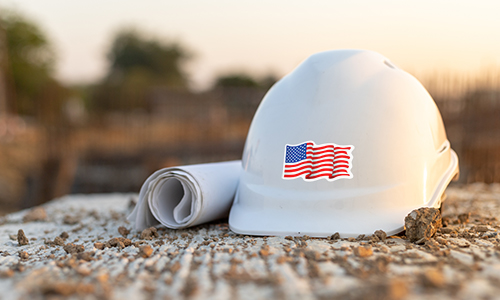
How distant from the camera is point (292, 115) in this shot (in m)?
3.44

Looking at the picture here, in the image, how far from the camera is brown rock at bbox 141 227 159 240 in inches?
130

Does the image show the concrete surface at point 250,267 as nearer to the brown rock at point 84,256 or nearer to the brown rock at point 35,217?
the brown rock at point 84,256

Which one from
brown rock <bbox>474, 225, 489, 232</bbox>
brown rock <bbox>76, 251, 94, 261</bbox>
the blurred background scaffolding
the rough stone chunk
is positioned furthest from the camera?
the blurred background scaffolding

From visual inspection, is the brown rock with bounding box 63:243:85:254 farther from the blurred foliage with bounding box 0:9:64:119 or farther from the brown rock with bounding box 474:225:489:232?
the blurred foliage with bounding box 0:9:64:119

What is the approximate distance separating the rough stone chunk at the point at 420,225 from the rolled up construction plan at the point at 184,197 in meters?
1.55

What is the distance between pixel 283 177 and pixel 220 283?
139 cm

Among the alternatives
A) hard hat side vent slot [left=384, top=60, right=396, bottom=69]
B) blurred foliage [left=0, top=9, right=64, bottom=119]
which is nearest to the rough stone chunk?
hard hat side vent slot [left=384, top=60, right=396, bottom=69]

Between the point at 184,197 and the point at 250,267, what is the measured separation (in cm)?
138

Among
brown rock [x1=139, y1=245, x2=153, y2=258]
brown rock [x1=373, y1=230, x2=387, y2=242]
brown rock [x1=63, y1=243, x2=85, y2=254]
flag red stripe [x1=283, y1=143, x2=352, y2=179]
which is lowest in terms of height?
brown rock [x1=63, y1=243, x2=85, y2=254]

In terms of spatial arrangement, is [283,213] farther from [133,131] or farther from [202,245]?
[133,131]

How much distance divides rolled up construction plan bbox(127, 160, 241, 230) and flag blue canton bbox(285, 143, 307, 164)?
72cm

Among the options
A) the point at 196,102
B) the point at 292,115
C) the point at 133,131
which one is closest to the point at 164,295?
the point at 292,115

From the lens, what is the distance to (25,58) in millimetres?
34281

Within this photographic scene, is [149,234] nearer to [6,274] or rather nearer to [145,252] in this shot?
[145,252]
